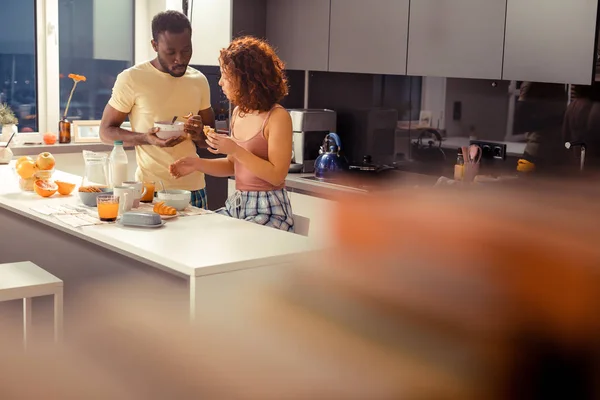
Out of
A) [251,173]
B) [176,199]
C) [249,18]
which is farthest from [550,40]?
[249,18]

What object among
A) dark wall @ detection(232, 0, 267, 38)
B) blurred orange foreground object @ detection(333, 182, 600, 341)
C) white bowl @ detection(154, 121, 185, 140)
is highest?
dark wall @ detection(232, 0, 267, 38)

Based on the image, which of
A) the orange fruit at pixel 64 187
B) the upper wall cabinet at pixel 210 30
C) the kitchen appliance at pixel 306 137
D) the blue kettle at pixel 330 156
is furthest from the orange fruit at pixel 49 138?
the orange fruit at pixel 64 187

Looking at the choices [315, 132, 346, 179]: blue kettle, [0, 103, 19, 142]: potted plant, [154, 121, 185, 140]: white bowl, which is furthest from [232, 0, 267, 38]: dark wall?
[154, 121, 185, 140]: white bowl

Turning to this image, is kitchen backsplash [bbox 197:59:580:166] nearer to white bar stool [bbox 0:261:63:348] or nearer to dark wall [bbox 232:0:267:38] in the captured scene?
dark wall [bbox 232:0:267:38]

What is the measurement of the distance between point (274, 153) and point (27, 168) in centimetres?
106

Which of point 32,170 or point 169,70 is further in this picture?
point 169,70

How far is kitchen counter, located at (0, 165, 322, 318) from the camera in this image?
7.05ft

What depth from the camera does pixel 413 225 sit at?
37cm

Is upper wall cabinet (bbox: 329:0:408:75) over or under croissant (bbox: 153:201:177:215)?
over

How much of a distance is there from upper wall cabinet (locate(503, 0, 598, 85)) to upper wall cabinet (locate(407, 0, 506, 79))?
0.07 metres

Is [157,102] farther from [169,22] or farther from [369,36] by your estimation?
[369,36]

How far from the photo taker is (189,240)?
2457 millimetres

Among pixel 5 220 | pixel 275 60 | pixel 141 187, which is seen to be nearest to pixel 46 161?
pixel 5 220

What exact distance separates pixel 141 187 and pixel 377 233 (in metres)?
2.59
